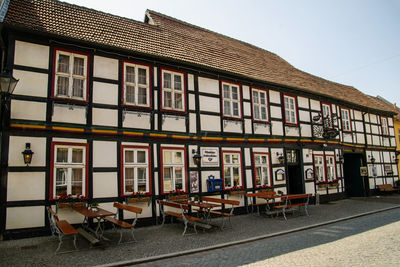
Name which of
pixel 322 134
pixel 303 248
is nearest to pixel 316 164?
pixel 322 134

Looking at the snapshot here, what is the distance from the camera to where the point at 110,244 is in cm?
729

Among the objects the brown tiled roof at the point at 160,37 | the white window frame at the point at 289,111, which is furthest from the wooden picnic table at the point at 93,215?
the white window frame at the point at 289,111

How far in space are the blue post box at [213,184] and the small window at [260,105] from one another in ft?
12.6

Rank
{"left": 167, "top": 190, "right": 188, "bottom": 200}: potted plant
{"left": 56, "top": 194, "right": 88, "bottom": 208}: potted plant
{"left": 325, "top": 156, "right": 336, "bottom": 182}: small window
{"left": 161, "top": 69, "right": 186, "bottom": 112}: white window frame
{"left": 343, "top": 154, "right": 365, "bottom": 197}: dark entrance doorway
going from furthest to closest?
{"left": 343, "top": 154, "right": 365, "bottom": 197}: dark entrance doorway < {"left": 325, "top": 156, "right": 336, "bottom": 182}: small window < {"left": 161, "top": 69, "right": 186, "bottom": 112}: white window frame < {"left": 167, "top": 190, "right": 188, "bottom": 200}: potted plant < {"left": 56, "top": 194, "right": 88, "bottom": 208}: potted plant

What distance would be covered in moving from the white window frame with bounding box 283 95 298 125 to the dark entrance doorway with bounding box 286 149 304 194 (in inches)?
64.0

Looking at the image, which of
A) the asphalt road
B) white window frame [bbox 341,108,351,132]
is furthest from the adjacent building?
the asphalt road

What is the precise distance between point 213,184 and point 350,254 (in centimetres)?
595

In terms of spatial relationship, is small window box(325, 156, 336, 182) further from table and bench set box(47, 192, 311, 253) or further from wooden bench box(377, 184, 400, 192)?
wooden bench box(377, 184, 400, 192)

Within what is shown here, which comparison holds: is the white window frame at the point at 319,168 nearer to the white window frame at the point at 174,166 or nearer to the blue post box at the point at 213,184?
the blue post box at the point at 213,184

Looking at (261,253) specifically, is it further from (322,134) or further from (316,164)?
(322,134)

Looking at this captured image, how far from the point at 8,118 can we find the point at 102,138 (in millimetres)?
Answer: 2668

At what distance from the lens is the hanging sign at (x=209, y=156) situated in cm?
1139

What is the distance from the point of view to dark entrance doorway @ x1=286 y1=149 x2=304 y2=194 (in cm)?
1477

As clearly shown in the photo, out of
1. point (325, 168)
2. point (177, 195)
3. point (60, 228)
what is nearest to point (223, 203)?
point (177, 195)
